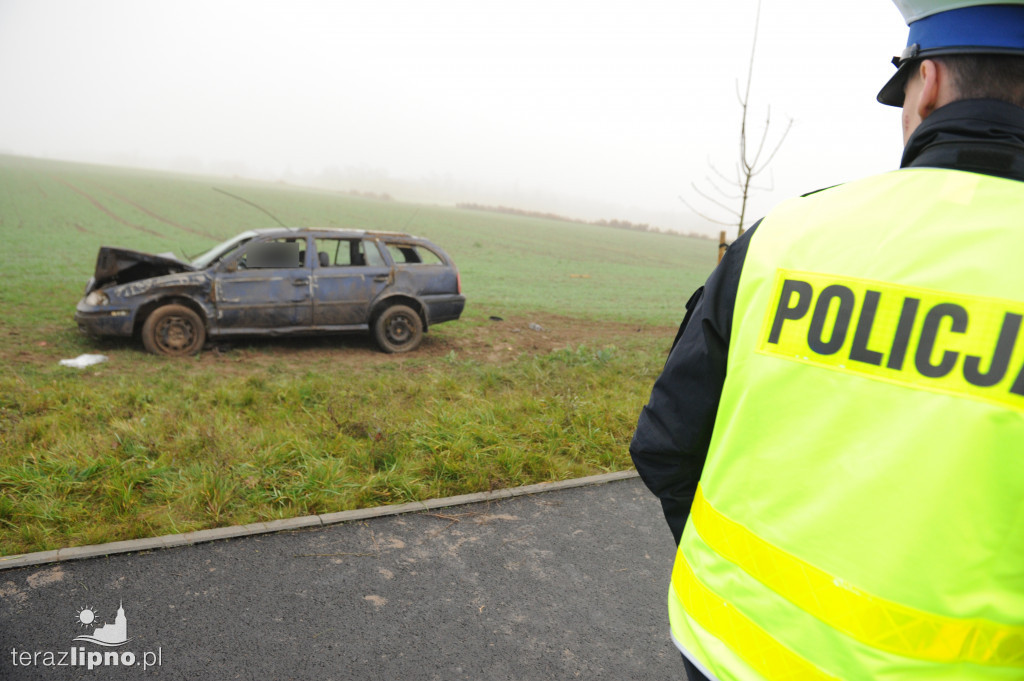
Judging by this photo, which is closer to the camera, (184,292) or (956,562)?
(956,562)

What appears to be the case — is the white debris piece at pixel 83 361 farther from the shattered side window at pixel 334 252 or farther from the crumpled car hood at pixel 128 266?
the shattered side window at pixel 334 252

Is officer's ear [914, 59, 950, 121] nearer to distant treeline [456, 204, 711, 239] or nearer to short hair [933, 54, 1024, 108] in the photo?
short hair [933, 54, 1024, 108]

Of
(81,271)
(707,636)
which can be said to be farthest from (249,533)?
(81,271)

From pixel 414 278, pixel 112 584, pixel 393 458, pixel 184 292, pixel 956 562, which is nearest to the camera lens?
pixel 956 562

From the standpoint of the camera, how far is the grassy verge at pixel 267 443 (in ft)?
12.3

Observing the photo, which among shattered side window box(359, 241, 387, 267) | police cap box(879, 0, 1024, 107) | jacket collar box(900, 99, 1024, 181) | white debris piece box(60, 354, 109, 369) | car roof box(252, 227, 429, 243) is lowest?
white debris piece box(60, 354, 109, 369)

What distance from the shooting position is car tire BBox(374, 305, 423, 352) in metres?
9.84

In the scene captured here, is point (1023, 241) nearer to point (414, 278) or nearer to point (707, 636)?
point (707, 636)

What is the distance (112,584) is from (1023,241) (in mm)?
3612

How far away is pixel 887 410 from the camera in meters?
1.06

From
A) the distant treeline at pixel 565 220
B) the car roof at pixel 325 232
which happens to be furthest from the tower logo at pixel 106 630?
the distant treeline at pixel 565 220

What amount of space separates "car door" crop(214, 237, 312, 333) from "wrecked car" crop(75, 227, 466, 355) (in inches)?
0.5

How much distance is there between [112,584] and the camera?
10.1 ft

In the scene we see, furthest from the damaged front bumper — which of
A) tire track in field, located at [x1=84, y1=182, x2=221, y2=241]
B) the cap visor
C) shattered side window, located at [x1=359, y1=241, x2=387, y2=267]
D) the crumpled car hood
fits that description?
tire track in field, located at [x1=84, y1=182, x2=221, y2=241]
